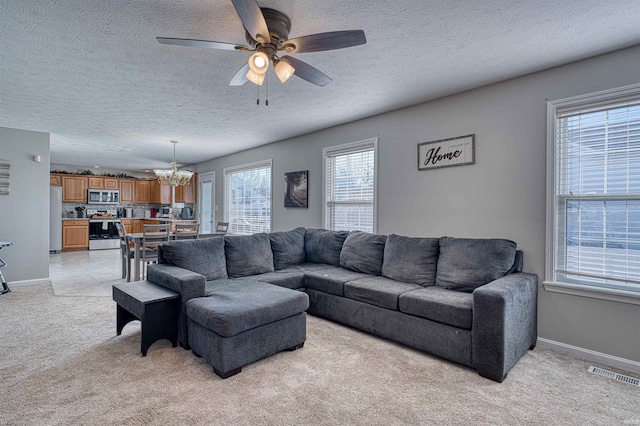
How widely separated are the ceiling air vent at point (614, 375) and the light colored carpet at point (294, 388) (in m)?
0.08

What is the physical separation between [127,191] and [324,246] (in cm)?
838

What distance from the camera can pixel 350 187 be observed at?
183 inches

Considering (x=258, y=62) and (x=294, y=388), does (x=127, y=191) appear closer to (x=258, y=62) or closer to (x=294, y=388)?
(x=258, y=62)

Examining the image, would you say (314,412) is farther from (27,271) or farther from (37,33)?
(27,271)

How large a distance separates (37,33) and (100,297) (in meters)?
3.23

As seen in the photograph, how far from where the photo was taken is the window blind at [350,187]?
441cm

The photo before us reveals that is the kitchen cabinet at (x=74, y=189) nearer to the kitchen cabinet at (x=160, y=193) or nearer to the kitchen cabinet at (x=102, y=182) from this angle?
the kitchen cabinet at (x=102, y=182)

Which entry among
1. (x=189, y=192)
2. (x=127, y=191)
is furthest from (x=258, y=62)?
(x=127, y=191)

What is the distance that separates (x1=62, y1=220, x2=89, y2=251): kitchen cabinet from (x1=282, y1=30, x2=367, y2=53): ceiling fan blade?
9.54 m

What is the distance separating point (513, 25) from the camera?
220 cm

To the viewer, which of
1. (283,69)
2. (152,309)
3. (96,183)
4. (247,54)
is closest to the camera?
(283,69)

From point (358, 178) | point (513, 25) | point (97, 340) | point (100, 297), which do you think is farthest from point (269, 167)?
point (513, 25)

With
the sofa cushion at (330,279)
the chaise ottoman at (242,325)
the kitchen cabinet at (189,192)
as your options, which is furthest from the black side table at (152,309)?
the kitchen cabinet at (189,192)

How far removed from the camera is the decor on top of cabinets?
188 inches
